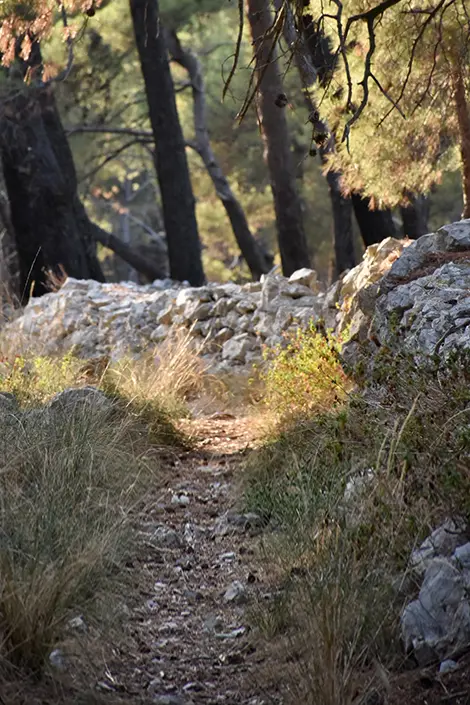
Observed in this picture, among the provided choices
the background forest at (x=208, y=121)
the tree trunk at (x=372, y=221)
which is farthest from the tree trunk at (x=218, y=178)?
the tree trunk at (x=372, y=221)

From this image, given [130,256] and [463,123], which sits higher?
[463,123]

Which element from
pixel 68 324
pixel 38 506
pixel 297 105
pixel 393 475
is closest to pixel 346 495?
pixel 393 475

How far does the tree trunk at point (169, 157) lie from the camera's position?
45.1 feet

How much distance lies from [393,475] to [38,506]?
1571mm

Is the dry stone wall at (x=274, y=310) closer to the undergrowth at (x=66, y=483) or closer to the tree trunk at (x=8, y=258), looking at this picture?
the undergrowth at (x=66, y=483)

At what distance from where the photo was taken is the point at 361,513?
417cm

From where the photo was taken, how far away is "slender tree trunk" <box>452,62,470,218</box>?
777 cm

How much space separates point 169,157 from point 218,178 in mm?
2542

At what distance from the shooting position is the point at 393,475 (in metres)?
4.31

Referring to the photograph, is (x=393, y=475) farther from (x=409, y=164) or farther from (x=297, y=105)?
(x=297, y=105)

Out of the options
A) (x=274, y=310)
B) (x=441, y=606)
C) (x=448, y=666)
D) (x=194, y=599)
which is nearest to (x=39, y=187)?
(x=274, y=310)

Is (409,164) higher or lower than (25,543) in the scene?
higher

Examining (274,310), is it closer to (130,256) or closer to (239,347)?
(239,347)

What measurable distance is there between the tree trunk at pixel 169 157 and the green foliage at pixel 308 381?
6.96 m
